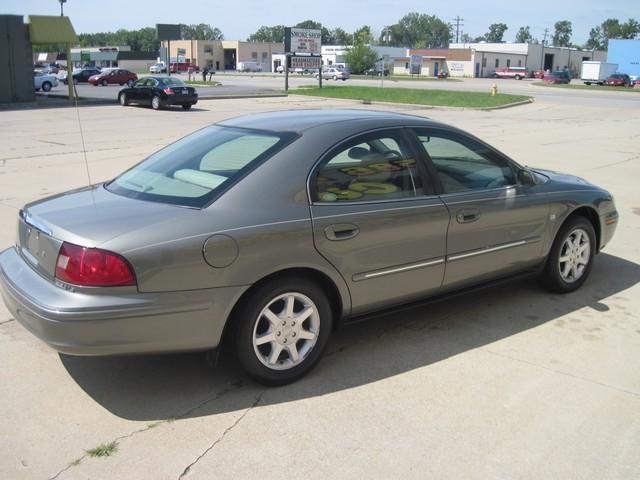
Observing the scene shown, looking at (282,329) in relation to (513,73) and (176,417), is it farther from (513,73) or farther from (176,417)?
(513,73)

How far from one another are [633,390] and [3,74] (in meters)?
32.6

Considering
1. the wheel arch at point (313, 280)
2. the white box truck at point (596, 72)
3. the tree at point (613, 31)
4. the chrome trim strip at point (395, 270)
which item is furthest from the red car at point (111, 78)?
the tree at point (613, 31)

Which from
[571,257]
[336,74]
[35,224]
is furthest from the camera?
[336,74]

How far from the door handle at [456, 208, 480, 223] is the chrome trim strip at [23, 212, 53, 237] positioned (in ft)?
8.62

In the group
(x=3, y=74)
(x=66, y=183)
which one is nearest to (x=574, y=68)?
(x=3, y=74)

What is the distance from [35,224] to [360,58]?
289ft

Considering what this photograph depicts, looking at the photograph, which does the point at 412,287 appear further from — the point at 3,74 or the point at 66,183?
the point at 3,74

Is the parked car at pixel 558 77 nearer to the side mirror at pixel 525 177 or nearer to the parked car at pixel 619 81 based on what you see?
the parked car at pixel 619 81

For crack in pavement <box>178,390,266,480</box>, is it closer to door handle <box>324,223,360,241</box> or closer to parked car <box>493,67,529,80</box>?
door handle <box>324,223,360,241</box>

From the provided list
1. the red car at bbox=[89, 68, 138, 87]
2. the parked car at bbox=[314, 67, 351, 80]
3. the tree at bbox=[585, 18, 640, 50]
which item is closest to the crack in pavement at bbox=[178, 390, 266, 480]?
the red car at bbox=[89, 68, 138, 87]

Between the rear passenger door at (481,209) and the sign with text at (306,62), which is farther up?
the sign with text at (306,62)

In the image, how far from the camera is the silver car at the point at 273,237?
10.8ft

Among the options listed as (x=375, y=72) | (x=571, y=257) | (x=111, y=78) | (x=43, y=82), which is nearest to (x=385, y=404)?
(x=571, y=257)

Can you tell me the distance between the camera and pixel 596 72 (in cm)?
7138
